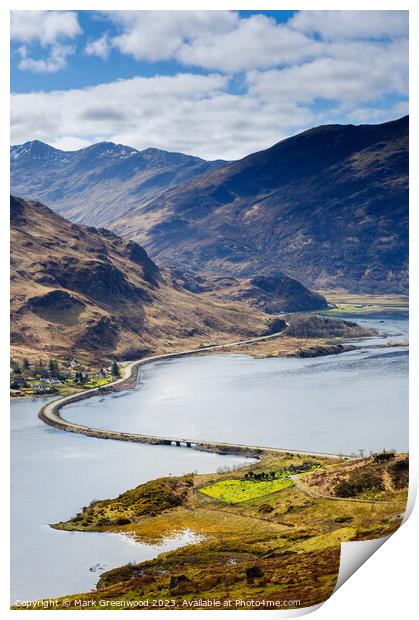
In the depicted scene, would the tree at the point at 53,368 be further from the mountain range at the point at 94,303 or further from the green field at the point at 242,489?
the green field at the point at 242,489

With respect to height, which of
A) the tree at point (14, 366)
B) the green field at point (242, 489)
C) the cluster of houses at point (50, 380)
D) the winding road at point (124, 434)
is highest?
the tree at point (14, 366)

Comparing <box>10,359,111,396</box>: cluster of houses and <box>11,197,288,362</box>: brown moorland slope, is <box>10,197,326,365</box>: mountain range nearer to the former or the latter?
<box>11,197,288,362</box>: brown moorland slope

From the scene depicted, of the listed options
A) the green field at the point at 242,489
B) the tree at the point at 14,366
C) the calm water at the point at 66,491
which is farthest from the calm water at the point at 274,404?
the green field at the point at 242,489

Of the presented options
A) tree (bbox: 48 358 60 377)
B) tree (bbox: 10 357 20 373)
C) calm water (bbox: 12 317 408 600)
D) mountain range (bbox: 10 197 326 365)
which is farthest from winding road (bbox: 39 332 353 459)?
mountain range (bbox: 10 197 326 365)

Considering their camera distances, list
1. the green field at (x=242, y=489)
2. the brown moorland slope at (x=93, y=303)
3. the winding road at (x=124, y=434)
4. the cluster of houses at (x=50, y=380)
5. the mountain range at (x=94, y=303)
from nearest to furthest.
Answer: the green field at (x=242, y=489) < the winding road at (x=124, y=434) < the cluster of houses at (x=50, y=380) < the mountain range at (x=94, y=303) < the brown moorland slope at (x=93, y=303)

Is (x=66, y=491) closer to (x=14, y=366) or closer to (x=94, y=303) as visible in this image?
(x=14, y=366)

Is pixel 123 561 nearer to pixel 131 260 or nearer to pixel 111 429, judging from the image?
pixel 111 429

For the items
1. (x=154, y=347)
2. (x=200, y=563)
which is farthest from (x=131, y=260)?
(x=200, y=563)
